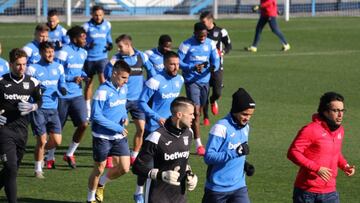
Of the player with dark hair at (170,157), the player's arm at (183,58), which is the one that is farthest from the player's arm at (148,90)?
the player with dark hair at (170,157)

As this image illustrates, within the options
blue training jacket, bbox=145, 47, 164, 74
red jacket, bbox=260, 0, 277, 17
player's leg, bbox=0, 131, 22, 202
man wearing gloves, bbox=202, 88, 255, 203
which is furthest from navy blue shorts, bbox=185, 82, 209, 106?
red jacket, bbox=260, 0, 277, 17

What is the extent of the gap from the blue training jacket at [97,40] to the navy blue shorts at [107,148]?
9.60 metres

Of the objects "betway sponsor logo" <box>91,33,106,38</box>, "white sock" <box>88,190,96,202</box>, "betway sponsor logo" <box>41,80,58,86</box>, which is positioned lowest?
"white sock" <box>88,190,96,202</box>

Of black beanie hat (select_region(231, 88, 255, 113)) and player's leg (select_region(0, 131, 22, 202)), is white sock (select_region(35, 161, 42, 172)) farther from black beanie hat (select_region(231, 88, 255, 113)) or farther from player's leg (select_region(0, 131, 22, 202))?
black beanie hat (select_region(231, 88, 255, 113))

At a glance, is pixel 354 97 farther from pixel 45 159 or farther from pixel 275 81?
pixel 45 159

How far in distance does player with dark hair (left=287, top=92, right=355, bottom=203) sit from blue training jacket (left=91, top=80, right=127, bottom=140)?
375 centimetres

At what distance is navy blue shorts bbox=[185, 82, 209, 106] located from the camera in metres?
19.2

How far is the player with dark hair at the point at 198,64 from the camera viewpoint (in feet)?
63.3

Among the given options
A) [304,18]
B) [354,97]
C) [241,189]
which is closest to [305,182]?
[241,189]

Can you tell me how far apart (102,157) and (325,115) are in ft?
Answer: 13.7

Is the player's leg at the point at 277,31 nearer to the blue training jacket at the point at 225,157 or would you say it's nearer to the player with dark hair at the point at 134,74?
the player with dark hair at the point at 134,74

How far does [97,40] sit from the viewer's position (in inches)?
962

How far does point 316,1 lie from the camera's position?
52281 millimetres

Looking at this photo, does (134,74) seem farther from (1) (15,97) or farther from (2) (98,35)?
(2) (98,35)
